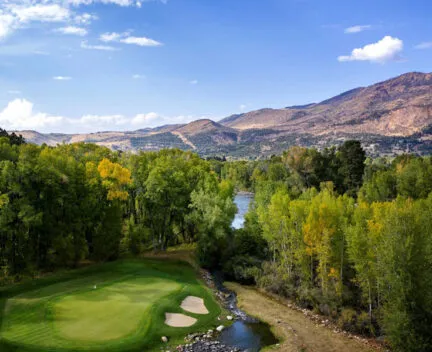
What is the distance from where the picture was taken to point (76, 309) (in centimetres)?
3419

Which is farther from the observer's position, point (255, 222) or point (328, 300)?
point (255, 222)

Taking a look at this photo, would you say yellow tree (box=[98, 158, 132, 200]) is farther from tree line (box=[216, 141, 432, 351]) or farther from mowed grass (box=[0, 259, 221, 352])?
tree line (box=[216, 141, 432, 351])

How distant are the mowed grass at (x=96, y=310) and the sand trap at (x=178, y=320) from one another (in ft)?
1.74

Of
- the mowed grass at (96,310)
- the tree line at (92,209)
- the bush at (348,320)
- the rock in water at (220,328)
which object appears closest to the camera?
the mowed grass at (96,310)

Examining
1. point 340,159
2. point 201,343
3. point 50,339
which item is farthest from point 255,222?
point 340,159

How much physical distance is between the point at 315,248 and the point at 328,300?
531cm

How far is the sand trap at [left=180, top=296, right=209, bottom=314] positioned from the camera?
3881 cm

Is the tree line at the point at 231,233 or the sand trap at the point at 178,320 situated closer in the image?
the tree line at the point at 231,233

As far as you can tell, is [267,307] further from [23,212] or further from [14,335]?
[23,212]

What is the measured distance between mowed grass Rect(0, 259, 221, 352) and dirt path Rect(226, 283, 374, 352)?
4.68 meters

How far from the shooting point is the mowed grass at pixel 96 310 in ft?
95.1

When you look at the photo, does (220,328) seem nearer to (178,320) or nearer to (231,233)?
(178,320)

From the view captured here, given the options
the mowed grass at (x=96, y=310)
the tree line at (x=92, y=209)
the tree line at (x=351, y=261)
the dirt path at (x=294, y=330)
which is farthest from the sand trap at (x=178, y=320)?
the tree line at (x=92, y=209)

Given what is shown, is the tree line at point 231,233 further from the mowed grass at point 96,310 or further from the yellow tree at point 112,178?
the mowed grass at point 96,310
